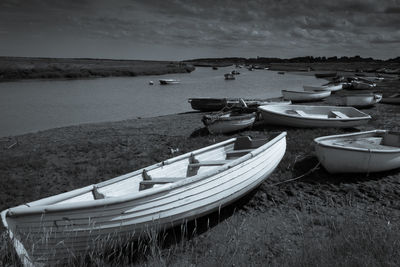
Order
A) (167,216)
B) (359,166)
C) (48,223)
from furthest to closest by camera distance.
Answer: (359,166), (167,216), (48,223)

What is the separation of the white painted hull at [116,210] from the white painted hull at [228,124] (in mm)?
5895

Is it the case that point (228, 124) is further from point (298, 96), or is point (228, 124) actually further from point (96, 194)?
point (298, 96)

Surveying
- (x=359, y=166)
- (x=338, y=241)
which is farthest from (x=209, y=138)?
(x=338, y=241)

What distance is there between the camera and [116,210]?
479 centimetres

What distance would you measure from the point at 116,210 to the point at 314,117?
1014 centimetres

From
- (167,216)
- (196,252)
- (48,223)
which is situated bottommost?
(196,252)

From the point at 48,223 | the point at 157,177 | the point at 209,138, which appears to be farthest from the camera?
the point at 209,138

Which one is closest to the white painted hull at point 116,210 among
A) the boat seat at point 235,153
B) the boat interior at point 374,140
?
the boat seat at point 235,153

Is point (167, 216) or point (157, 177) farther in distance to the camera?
point (157, 177)

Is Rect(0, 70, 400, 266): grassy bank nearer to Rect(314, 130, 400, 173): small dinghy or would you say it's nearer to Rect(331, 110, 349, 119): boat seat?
Rect(314, 130, 400, 173): small dinghy

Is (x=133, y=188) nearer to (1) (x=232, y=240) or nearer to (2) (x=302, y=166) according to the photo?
(1) (x=232, y=240)

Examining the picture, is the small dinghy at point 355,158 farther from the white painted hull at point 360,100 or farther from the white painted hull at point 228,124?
the white painted hull at point 360,100

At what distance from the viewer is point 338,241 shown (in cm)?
457

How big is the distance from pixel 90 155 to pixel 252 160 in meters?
6.22
